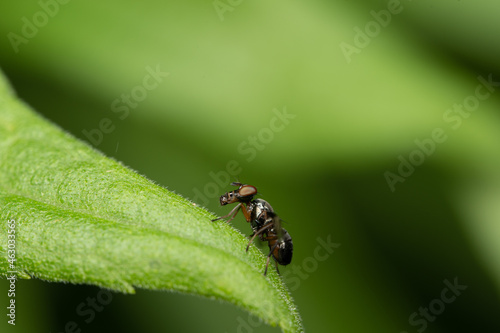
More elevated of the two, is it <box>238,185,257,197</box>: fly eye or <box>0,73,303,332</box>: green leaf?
<box>238,185,257,197</box>: fly eye

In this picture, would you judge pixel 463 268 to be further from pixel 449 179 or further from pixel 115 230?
pixel 115 230

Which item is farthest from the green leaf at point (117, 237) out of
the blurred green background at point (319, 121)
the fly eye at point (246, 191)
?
the blurred green background at point (319, 121)

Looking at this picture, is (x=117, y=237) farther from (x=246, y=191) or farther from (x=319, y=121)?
(x=319, y=121)

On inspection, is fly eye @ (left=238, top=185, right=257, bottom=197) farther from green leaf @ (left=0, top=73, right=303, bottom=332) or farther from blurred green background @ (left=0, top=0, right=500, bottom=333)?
blurred green background @ (left=0, top=0, right=500, bottom=333)

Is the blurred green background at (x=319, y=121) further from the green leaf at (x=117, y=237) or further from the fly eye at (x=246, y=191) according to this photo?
the green leaf at (x=117, y=237)

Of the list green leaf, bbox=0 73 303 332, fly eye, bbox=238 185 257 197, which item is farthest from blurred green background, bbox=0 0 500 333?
green leaf, bbox=0 73 303 332

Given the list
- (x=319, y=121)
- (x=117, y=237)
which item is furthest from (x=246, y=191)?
(x=319, y=121)
